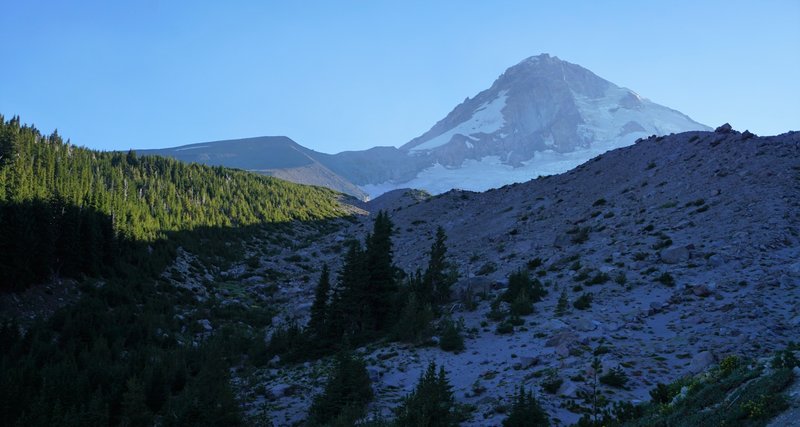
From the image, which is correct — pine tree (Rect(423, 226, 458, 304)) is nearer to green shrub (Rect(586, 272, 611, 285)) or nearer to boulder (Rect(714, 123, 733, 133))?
green shrub (Rect(586, 272, 611, 285))

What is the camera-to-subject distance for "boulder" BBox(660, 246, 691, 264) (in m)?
25.0

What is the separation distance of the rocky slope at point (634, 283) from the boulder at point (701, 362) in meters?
0.04

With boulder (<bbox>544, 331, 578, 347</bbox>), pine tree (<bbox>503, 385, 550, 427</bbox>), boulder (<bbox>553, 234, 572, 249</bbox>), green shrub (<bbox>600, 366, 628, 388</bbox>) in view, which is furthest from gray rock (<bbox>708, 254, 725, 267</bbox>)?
pine tree (<bbox>503, 385, 550, 427</bbox>)

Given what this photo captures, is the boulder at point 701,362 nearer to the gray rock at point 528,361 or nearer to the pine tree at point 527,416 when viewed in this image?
the gray rock at point 528,361

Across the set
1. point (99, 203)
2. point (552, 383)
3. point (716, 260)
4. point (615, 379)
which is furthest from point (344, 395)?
point (99, 203)

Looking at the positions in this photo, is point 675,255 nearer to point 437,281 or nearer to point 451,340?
point 437,281

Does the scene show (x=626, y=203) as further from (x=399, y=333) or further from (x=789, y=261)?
(x=399, y=333)

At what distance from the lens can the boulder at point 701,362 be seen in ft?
48.2

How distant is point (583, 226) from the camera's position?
36969 mm

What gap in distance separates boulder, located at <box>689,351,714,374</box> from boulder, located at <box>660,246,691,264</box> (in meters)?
11.1

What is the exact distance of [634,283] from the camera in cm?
2394

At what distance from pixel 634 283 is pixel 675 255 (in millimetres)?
3296

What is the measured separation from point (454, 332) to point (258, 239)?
5571cm

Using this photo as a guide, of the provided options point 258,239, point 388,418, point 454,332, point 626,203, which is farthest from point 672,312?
point 258,239
